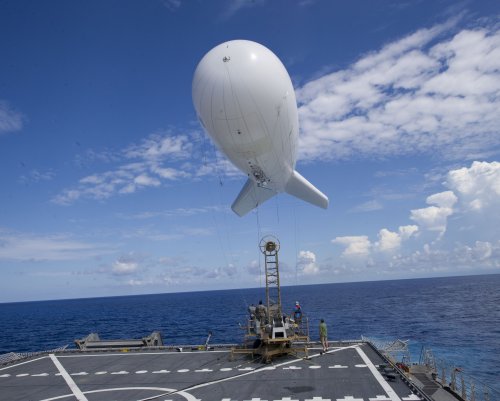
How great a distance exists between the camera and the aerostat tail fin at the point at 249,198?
31281mm

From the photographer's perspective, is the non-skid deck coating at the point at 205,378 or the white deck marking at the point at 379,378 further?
the non-skid deck coating at the point at 205,378

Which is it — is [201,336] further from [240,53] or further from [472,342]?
[240,53]

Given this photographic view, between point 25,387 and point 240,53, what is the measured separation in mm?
19020

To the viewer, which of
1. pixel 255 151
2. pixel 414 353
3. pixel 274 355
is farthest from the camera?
pixel 414 353

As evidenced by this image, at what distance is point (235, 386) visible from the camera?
16984 millimetres

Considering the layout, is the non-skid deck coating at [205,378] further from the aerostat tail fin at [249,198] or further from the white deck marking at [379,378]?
the aerostat tail fin at [249,198]

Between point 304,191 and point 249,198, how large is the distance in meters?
4.61

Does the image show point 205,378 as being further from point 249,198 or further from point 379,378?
point 249,198

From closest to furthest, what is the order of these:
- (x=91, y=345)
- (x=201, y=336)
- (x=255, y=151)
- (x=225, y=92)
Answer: (x=225, y=92) < (x=255, y=151) < (x=91, y=345) < (x=201, y=336)

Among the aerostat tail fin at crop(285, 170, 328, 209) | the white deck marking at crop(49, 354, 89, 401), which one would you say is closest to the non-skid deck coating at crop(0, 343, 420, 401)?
the white deck marking at crop(49, 354, 89, 401)

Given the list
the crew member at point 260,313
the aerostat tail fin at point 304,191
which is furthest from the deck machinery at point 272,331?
the aerostat tail fin at point 304,191

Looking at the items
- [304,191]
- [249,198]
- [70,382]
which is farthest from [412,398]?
[249,198]

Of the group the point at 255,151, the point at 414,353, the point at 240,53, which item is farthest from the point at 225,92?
the point at 414,353

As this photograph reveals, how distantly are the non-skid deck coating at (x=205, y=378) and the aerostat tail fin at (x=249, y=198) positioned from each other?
1226 centimetres
